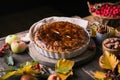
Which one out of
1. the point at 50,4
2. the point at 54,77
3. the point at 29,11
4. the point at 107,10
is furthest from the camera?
the point at 50,4

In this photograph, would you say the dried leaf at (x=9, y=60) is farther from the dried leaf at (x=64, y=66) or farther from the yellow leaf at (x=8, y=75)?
the dried leaf at (x=64, y=66)

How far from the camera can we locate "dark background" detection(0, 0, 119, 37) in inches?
106

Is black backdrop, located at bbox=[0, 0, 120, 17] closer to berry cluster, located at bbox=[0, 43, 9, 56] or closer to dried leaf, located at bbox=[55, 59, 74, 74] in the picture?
berry cluster, located at bbox=[0, 43, 9, 56]

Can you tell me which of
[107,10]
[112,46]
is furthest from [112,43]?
[107,10]

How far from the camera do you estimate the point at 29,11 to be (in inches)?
112

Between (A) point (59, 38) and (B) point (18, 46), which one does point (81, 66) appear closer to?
(A) point (59, 38)

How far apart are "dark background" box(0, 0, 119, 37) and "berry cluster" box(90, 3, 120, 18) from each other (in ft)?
3.15

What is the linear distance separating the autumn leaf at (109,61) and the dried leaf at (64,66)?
15 centimetres

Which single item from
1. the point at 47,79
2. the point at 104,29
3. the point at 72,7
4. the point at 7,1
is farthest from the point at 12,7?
the point at 47,79

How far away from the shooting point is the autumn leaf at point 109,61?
138cm

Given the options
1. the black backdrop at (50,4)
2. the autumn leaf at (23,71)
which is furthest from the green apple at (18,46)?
the black backdrop at (50,4)

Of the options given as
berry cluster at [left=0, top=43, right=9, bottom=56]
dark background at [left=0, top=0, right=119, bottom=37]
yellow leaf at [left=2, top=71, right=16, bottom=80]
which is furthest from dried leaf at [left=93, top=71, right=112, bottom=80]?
dark background at [left=0, top=0, right=119, bottom=37]

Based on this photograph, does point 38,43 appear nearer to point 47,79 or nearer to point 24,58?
point 24,58

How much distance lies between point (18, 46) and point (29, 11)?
52.6 inches
